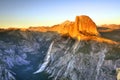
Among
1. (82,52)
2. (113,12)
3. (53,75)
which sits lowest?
(53,75)

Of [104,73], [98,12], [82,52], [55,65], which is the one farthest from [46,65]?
[98,12]

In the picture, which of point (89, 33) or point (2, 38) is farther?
point (2, 38)

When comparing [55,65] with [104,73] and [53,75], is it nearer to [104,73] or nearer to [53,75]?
[53,75]

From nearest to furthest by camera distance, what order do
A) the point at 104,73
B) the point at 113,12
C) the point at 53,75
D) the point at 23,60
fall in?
the point at 113,12, the point at 104,73, the point at 53,75, the point at 23,60

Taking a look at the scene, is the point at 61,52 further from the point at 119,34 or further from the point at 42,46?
the point at 119,34

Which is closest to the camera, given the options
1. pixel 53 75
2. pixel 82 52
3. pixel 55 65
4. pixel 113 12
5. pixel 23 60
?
pixel 113 12

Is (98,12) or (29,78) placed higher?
(98,12)
